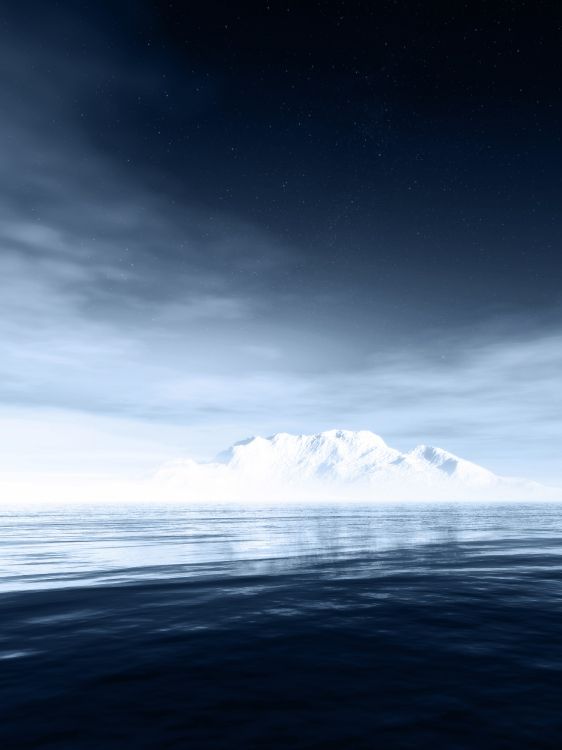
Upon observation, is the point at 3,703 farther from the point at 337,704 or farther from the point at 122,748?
the point at 337,704

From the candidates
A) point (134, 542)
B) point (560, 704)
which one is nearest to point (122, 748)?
point (560, 704)

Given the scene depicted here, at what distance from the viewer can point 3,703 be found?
10.1 metres

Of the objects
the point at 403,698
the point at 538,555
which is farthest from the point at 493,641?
the point at 538,555

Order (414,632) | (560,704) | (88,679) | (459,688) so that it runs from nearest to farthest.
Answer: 1. (560,704)
2. (459,688)
3. (88,679)
4. (414,632)

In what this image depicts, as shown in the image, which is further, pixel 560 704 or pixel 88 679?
pixel 88 679

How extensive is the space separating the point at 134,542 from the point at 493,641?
4137 centimetres

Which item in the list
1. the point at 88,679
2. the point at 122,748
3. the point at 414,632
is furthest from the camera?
the point at 414,632

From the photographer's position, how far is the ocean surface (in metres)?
8.86

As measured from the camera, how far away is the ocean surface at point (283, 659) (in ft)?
29.1

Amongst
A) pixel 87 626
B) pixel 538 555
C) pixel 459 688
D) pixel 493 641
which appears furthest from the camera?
pixel 538 555

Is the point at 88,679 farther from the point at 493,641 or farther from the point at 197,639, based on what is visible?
the point at 493,641

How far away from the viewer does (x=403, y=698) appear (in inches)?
404

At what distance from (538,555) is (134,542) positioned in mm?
38803

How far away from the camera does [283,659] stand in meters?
12.7
